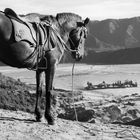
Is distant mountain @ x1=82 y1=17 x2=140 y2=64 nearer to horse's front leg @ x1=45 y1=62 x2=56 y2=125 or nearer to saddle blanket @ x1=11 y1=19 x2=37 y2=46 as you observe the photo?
horse's front leg @ x1=45 y1=62 x2=56 y2=125

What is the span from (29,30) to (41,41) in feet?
0.99

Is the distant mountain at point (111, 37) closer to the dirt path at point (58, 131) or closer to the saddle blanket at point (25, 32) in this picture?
the dirt path at point (58, 131)

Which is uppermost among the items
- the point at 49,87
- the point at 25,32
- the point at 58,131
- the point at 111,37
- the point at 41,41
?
the point at 111,37

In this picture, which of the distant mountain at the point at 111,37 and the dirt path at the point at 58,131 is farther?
the distant mountain at the point at 111,37

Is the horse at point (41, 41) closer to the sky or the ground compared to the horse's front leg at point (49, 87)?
closer to the sky

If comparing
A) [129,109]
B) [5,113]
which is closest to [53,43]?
[5,113]

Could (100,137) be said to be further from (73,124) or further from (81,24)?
(81,24)

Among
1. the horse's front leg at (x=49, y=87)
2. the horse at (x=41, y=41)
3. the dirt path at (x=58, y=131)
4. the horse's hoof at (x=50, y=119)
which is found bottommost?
the dirt path at (x=58, y=131)

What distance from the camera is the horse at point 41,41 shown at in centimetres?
581

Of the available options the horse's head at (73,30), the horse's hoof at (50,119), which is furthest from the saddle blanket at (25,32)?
the horse's hoof at (50,119)

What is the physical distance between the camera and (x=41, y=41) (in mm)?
6367

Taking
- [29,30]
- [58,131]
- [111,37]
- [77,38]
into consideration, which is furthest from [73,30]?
[111,37]

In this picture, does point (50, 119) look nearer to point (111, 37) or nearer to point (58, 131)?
point (58, 131)

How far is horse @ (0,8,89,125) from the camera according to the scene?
5812mm
